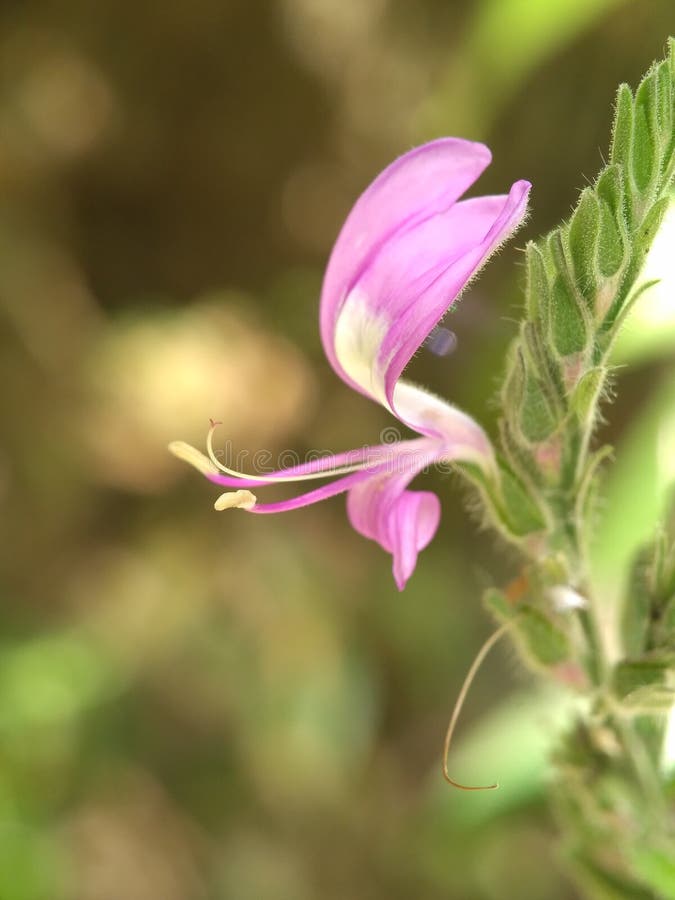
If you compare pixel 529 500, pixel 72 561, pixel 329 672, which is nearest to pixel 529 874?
pixel 329 672

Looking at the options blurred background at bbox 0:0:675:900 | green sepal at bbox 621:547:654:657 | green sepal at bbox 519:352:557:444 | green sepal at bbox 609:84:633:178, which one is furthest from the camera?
blurred background at bbox 0:0:675:900

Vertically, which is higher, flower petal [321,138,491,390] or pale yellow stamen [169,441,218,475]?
flower petal [321,138,491,390]

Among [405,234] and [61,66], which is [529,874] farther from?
[61,66]

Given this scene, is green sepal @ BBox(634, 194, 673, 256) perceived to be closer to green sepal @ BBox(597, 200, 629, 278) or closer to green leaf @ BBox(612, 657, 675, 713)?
green sepal @ BBox(597, 200, 629, 278)

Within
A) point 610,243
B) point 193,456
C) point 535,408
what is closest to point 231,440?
point 193,456

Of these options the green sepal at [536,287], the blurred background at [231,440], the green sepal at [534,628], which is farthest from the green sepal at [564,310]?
the blurred background at [231,440]

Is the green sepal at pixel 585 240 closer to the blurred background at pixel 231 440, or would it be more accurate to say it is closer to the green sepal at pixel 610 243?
the green sepal at pixel 610 243

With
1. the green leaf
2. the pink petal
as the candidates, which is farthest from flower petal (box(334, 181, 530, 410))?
the green leaf
